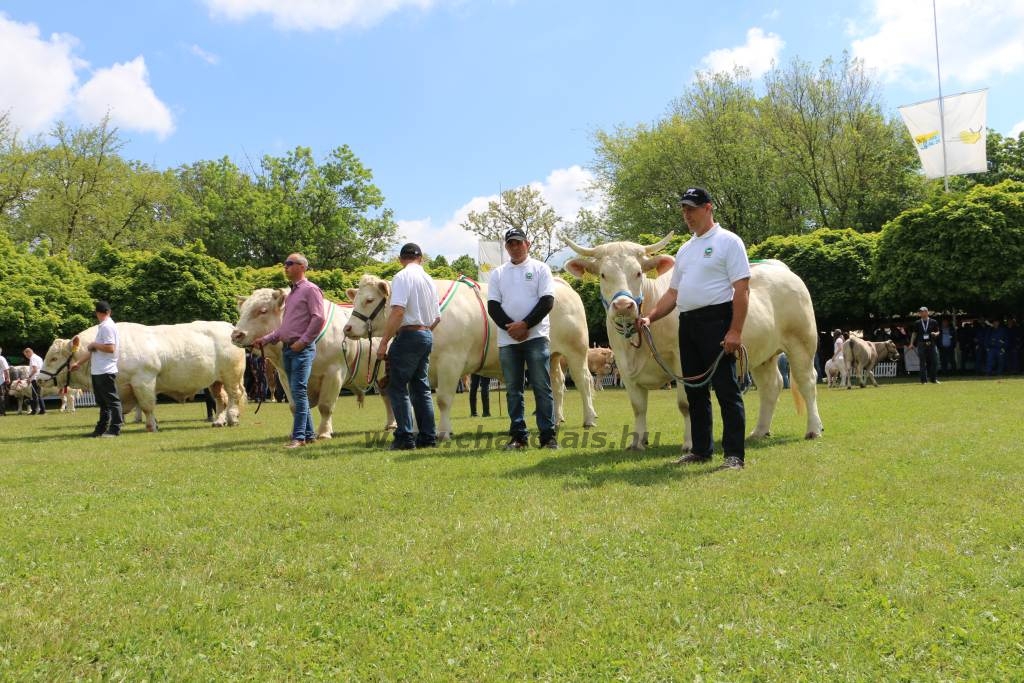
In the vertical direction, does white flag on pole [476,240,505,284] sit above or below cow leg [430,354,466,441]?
above

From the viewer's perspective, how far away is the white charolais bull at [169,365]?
1484cm

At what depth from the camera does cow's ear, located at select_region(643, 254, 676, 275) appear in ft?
27.1

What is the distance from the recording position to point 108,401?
1360 centimetres

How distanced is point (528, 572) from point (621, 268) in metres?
4.55

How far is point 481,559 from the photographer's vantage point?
14.1 ft

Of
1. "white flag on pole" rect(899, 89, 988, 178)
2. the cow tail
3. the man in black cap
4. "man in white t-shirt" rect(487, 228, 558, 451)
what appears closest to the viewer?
"man in white t-shirt" rect(487, 228, 558, 451)

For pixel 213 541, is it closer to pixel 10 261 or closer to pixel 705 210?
pixel 705 210

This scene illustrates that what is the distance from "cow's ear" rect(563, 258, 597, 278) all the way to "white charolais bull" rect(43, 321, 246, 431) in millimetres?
9617

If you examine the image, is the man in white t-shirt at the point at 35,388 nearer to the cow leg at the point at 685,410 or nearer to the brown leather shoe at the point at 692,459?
the cow leg at the point at 685,410

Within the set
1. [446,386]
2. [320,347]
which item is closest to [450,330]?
[446,386]

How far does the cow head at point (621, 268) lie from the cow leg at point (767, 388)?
210cm

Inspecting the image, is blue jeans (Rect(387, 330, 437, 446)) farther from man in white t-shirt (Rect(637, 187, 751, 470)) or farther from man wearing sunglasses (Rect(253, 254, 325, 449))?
man in white t-shirt (Rect(637, 187, 751, 470))

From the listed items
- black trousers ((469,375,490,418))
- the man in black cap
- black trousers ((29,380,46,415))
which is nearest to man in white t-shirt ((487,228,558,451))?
black trousers ((469,375,490,418))

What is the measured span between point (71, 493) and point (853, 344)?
2357 centimetres
